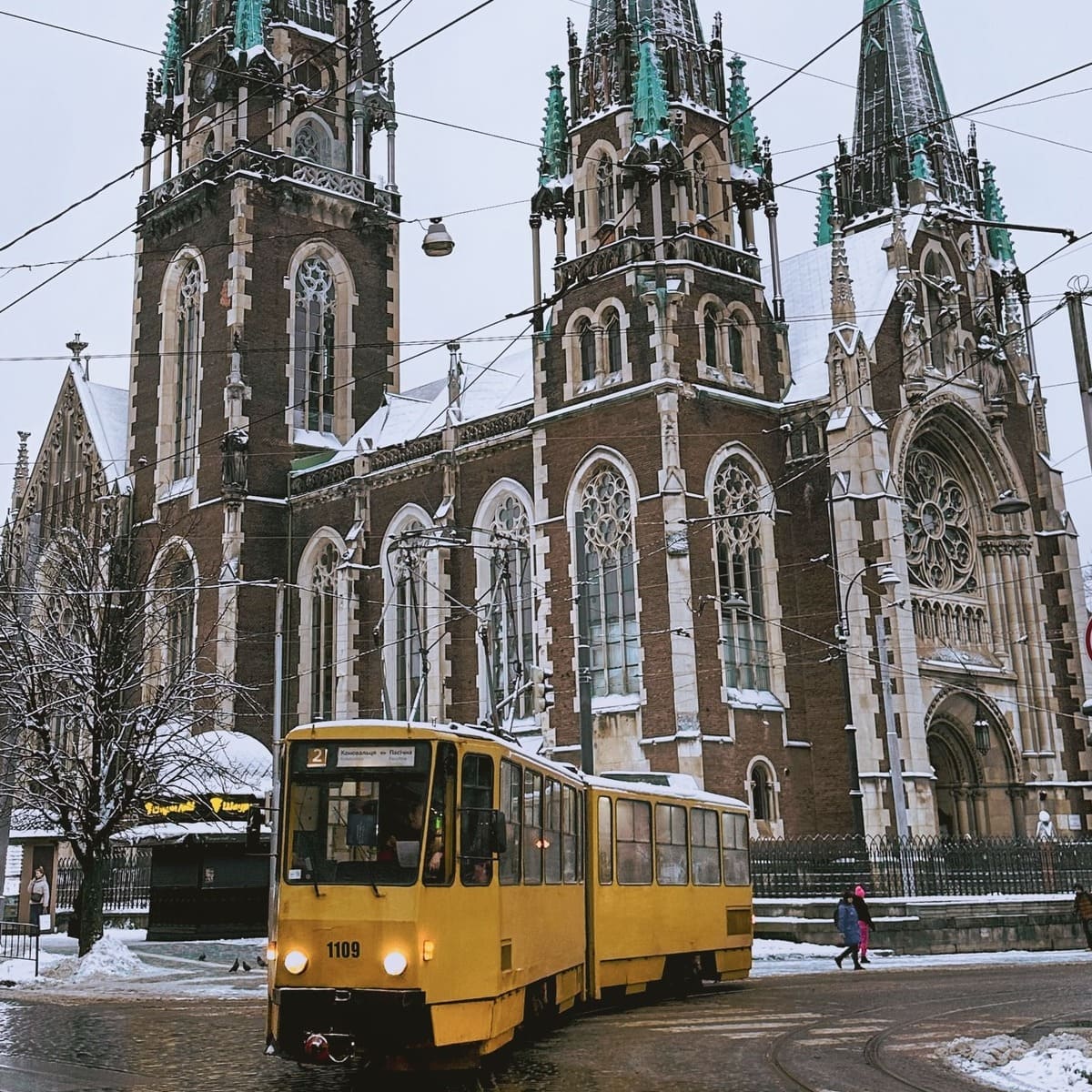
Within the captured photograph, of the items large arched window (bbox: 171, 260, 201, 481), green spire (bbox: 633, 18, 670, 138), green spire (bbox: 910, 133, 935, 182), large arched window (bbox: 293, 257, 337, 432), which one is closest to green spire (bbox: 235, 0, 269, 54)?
large arched window (bbox: 293, 257, 337, 432)

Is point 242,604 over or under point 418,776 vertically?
over

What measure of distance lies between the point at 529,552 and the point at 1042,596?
13786 mm

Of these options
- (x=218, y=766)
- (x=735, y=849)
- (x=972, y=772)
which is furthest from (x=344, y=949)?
(x=972, y=772)

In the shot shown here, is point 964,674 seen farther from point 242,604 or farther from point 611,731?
point 242,604

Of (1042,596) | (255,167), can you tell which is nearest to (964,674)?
(1042,596)

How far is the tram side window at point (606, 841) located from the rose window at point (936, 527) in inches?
820

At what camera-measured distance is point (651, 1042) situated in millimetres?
13312

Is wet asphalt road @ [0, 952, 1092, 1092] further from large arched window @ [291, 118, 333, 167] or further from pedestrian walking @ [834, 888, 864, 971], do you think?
large arched window @ [291, 118, 333, 167]

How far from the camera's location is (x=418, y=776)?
11297mm

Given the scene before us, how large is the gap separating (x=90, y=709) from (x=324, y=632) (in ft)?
58.9

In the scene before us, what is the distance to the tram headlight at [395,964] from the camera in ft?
35.5

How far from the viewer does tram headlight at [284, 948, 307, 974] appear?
11.0m

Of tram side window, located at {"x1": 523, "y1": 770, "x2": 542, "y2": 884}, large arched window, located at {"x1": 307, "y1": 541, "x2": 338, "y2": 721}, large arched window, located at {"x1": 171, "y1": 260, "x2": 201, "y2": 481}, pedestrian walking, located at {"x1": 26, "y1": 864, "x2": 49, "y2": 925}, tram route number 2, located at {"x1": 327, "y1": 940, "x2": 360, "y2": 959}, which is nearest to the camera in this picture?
tram route number 2, located at {"x1": 327, "y1": 940, "x2": 360, "y2": 959}

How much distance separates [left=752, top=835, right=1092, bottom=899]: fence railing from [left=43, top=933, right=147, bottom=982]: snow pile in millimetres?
12759
